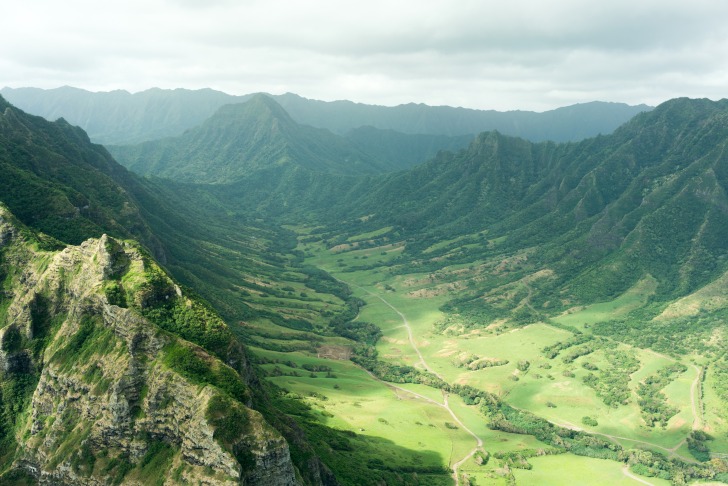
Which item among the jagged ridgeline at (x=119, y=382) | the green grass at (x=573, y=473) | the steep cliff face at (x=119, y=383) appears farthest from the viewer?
the green grass at (x=573, y=473)

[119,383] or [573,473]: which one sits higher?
[119,383]

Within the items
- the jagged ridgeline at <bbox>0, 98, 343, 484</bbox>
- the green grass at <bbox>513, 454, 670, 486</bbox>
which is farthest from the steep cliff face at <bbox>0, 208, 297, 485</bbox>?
the green grass at <bbox>513, 454, 670, 486</bbox>

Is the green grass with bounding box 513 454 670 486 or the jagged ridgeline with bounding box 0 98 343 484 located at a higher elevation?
the jagged ridgeline with bounding box 0 98 343 484

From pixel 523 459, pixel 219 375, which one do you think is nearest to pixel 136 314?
pixel 219 375

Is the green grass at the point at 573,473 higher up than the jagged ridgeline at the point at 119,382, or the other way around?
the jagged ridgeline at the point at 119,382

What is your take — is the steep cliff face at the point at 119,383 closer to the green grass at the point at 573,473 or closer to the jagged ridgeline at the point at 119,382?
the jagged ridgeline at the point at 119,382

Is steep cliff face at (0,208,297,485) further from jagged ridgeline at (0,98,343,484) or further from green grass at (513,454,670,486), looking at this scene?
green grass at (513,454,670,486)

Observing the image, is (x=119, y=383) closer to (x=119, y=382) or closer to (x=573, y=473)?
(x=119, y=382)

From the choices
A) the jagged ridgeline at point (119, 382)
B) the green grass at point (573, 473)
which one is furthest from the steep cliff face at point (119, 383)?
the green grass at point (573, 473)

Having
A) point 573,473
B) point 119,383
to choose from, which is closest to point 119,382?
point 119,383
